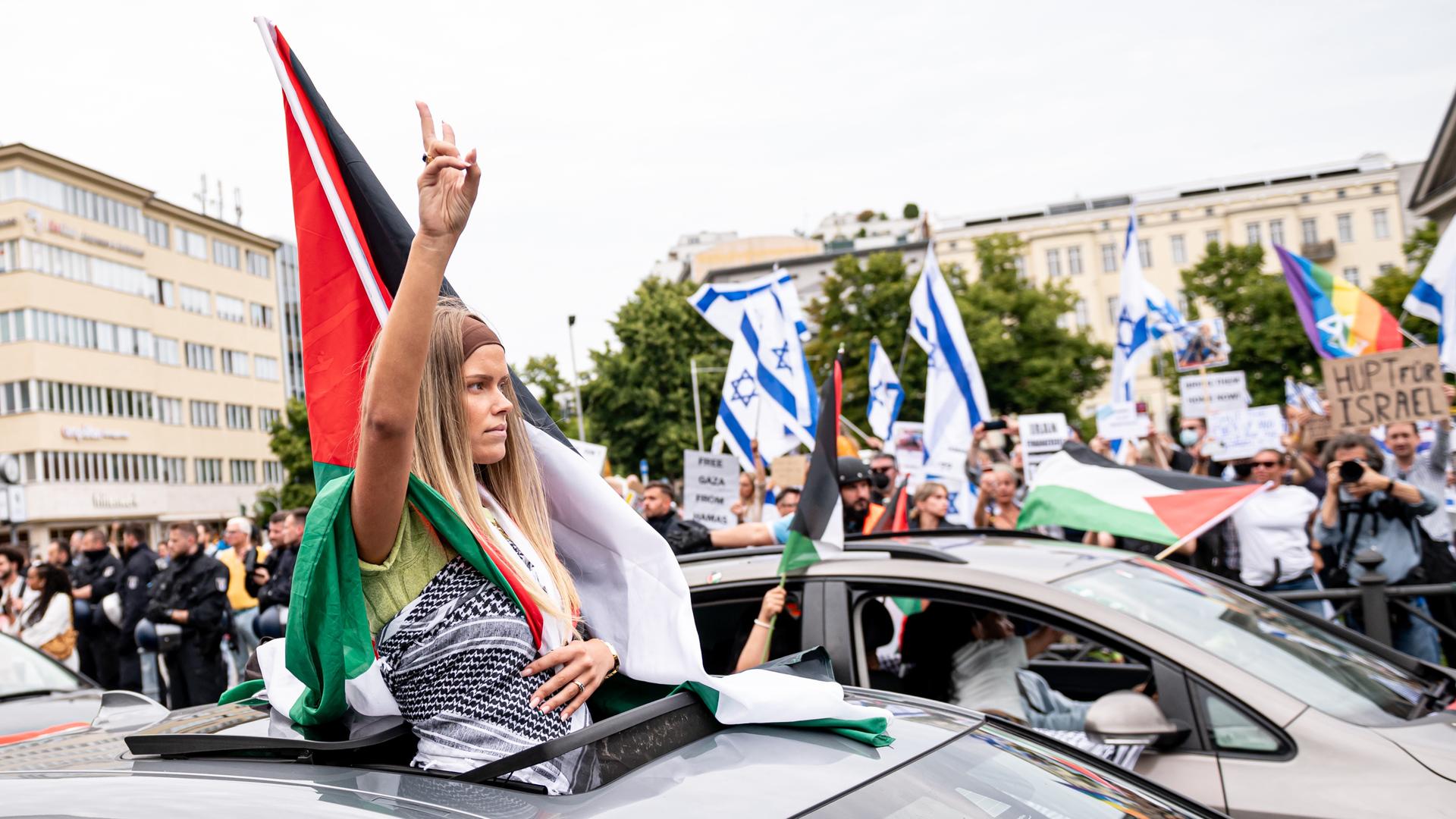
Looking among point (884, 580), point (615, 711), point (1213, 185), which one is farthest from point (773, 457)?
point (1213, 185)

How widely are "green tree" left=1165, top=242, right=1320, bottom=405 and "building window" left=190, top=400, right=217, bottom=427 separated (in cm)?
5331

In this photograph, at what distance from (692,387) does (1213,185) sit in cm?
6951

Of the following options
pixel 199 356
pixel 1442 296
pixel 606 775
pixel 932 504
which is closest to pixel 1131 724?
pixel 606 775

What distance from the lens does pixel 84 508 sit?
60.2m

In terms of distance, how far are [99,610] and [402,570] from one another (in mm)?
13219

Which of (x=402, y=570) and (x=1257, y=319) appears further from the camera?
(x=1257, y=319)

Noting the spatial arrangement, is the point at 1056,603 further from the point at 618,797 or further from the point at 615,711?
the point at 618,797

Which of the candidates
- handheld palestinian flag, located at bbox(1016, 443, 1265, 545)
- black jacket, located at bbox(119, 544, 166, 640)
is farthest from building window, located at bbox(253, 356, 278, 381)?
handheld palestinian flag, located at bbox(1016, 443, 1265, 545)

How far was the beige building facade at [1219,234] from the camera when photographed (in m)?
94.2

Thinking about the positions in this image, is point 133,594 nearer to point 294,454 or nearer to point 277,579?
point 277,579

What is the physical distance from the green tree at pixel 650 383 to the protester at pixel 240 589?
38.1m

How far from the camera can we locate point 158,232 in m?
68.1

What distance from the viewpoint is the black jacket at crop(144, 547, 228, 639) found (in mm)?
11453

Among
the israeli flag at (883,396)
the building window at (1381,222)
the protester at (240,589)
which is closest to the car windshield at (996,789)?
the protester at (240,589)
